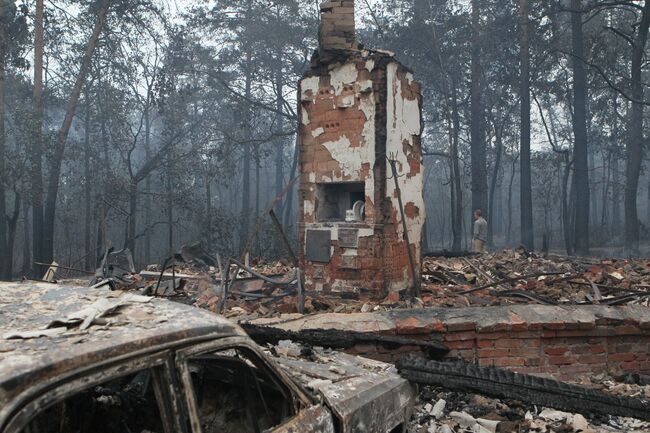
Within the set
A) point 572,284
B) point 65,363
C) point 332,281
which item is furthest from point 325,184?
point 65,363

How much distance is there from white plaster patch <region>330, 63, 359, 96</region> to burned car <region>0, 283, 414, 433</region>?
198 inches

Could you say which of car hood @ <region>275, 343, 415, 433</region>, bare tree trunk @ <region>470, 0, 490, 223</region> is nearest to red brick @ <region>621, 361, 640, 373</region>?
car hood @ <region>275, 343, 415, 433</region>

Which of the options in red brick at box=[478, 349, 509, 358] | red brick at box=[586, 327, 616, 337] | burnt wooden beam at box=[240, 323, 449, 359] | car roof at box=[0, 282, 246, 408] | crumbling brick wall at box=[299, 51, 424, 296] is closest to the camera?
car roof at box=[0, 282, 246, 408]

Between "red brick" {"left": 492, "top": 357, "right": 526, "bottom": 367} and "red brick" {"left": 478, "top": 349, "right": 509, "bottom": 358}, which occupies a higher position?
"red brick" {"left": 478, "top": 349, "right": 509, "bottom": 358}

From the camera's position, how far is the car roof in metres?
1.61

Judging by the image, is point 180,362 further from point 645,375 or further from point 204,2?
point 204,2

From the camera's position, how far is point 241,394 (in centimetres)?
276

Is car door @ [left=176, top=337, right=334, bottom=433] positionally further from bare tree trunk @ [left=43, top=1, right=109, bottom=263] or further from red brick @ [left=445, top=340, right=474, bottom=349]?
bare tree trunk @ [left=43, top=1, right=109, bottom=263]

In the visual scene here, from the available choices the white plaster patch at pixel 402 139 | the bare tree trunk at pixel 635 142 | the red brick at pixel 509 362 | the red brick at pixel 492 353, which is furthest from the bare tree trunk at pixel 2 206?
the bare tree trunk at pixel 635 142

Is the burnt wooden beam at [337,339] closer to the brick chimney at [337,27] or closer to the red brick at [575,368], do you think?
the red brick at [575,368]

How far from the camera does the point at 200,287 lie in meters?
8.51

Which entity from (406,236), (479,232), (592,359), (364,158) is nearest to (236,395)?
(592,359)

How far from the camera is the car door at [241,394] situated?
6.68 feet

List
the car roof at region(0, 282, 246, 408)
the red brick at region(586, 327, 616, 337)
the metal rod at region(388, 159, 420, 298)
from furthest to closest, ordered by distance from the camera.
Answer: the metal rod at region(388, 159, 420, 298), the red brick at region(586, 327, 616, 337), the car roof at region(0, 282, 246, 408)
